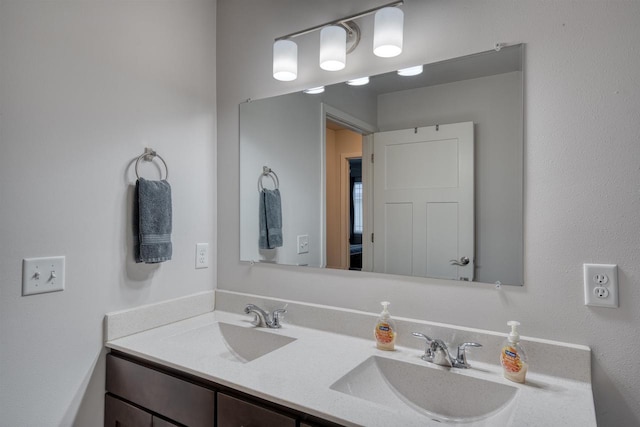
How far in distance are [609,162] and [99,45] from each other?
1.67 meters

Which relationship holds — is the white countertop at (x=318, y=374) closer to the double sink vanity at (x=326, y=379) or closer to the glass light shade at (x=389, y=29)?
the double sink vanity at (x=326, y=379)

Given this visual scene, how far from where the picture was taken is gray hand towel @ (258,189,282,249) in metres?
1.62

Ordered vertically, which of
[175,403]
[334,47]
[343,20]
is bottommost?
[175,403]

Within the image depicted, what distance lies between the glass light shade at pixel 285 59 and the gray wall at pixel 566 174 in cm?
34

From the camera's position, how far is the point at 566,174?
3.46 feet

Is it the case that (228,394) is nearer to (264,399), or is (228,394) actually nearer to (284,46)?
(264,399)

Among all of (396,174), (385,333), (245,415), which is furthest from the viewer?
(396,174)

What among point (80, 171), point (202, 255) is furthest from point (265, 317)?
point (80, 171)

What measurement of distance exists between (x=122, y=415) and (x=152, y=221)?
0.68 m

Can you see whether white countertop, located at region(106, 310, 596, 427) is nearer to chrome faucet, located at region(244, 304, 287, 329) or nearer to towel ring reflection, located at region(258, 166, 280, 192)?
chrome faucet, located at region(244, 304, 287, 329)

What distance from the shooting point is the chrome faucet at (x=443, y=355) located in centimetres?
111

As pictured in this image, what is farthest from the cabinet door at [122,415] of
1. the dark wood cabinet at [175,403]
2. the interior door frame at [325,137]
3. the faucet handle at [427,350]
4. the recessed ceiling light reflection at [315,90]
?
the recessed ceiling light reflection at [315,90]

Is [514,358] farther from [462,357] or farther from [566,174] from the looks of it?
[566,174]

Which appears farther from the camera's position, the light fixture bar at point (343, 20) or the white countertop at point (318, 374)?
the light fixture bar at point (343, 20)
